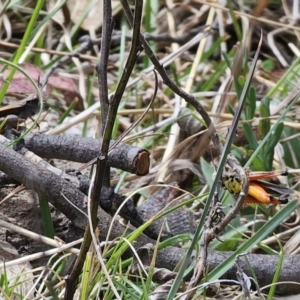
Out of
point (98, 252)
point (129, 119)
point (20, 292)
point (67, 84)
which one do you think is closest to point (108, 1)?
point (98, 252)

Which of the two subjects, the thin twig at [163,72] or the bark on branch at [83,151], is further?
the bark on branch at [83,151]

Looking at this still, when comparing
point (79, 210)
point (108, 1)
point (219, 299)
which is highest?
point (108, 1)

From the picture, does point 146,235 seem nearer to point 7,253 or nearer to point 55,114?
point 7,253

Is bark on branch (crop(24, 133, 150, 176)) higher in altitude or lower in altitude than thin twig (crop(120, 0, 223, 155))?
lower

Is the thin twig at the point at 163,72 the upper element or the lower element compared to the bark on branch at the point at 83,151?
upper

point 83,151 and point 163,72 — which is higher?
point 163,72

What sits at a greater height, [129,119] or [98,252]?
[98,252]

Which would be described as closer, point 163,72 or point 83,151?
point 163,72

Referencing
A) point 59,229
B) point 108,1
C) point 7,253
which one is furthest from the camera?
point 59,229

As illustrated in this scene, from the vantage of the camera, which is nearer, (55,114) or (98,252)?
(98,252)

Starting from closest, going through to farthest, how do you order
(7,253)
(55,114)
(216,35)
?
(7,253)
(55,114)
(216,35)

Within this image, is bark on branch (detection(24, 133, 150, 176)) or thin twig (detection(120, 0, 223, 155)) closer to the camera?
thin twig (detection(120, 0, 223, 155))
